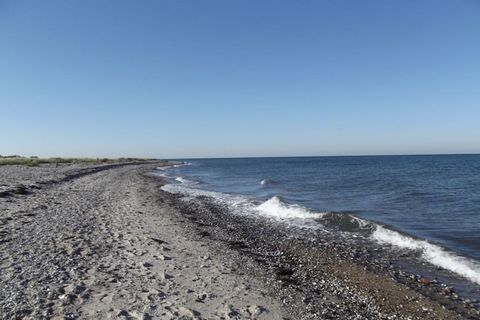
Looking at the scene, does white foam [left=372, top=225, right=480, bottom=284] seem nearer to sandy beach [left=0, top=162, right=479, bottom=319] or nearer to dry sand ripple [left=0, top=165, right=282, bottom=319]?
sandy beach [left=0, top=162, right=479, bottom=319]

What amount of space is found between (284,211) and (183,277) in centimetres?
1373

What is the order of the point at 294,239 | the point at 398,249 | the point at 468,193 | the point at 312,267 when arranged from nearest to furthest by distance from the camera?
1. the point at 312,267
2. the point at 398,249
3. the point at 294,239
4. the point at 468,193

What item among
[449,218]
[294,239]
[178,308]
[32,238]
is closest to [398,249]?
[294,239]

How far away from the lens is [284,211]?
22141mm

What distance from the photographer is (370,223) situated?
713 inches

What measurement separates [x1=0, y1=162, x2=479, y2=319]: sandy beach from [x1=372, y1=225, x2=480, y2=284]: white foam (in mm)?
2038

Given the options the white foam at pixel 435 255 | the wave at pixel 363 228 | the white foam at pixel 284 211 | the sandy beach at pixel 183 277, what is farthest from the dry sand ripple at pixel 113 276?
the white foam at pixel 284 211

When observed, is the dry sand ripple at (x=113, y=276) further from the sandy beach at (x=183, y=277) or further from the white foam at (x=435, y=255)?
the white foam at (x=435, y=255)

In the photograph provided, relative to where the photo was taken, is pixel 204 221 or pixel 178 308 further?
pixel 204 221

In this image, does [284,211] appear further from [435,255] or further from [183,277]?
[183,277]

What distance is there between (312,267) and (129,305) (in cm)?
614

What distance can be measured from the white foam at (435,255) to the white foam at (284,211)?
4818 mm

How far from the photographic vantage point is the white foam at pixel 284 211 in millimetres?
20938

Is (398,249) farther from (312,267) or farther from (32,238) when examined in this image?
(32,238)
